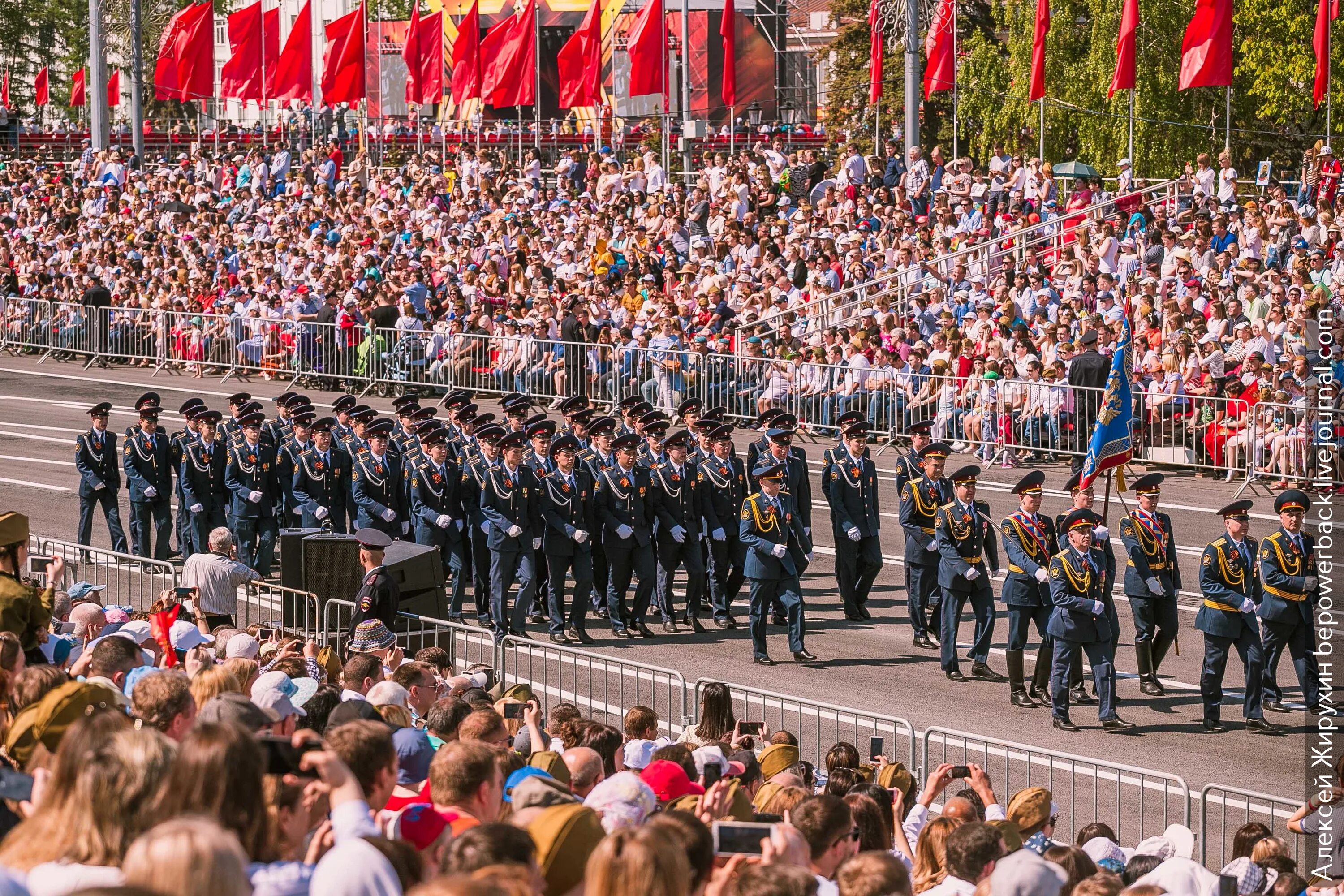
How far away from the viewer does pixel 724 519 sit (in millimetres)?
16203

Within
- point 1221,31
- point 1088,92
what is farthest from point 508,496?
point 1088,92

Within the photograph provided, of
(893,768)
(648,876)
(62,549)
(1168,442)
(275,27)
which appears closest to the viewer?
(648,876)

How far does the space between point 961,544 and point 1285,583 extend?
2.46 m

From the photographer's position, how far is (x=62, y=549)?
15414mm

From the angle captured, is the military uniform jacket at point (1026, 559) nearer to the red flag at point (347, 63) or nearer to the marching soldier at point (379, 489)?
the marching soldier at point (379, 489)

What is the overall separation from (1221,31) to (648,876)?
83.2ft

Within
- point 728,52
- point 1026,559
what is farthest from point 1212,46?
point 1026,559

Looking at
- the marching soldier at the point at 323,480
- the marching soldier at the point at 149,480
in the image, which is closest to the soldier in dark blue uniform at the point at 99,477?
the marching soldier at the point at 149,480

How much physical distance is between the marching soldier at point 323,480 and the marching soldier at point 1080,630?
6.75 m

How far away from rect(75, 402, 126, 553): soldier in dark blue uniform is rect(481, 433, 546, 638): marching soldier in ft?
15.3

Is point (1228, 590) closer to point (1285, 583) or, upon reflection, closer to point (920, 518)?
point (1285, 583)

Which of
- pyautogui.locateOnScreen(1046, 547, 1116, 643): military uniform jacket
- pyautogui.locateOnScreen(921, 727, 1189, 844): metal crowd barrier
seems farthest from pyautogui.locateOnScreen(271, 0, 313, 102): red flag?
pyautogui.locateOnScreen(921, 727, 1189, 844): metal crowd barrier

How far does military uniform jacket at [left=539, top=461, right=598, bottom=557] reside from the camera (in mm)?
15555

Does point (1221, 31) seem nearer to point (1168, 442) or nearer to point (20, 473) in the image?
point (1168, 442)
